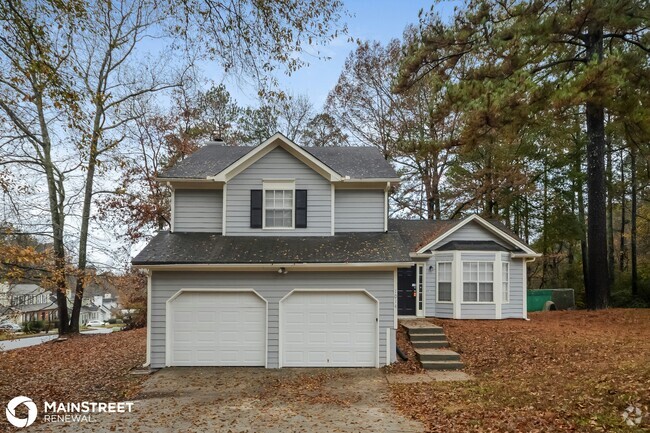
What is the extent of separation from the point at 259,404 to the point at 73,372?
5918 mm

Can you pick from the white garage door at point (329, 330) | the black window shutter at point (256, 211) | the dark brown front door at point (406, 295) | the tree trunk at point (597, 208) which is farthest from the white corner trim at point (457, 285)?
the black window shutter at point (256, 211)

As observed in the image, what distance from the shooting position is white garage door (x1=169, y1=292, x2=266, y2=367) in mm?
10852

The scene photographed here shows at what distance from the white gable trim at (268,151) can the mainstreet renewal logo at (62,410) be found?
6.15 m

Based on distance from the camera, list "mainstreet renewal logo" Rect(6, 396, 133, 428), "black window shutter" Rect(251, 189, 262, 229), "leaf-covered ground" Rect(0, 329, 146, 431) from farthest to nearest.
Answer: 1. "black window shutter" Rect(251, 189, 262, 229)
2. "leaf-covered ground" Rect(0, 329, 146, 431)
3. "mainstreet renewal logo" Rect(6, 396, 133, 428)

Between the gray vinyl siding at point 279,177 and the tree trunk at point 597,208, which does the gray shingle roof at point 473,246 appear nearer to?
the tree trunk at point 597,208

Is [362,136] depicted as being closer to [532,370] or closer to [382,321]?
[382,321]

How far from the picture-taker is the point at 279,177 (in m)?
12.2

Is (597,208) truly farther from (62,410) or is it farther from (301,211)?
(62,410)

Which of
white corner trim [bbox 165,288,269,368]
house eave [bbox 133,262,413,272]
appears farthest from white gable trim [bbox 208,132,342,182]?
white corner trim [bbox 165,288,269,368]

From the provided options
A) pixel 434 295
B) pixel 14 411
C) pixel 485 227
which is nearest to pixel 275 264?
pixel 14 411

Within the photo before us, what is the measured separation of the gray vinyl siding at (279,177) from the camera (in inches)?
474

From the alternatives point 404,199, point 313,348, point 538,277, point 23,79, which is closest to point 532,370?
point 313,348

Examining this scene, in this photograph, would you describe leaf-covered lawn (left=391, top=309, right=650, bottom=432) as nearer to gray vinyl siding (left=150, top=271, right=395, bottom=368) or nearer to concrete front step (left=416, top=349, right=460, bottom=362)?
concrete front step (left=416, top=349, right=460, bottom=362)

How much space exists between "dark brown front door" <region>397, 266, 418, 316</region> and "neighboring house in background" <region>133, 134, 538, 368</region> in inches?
185
